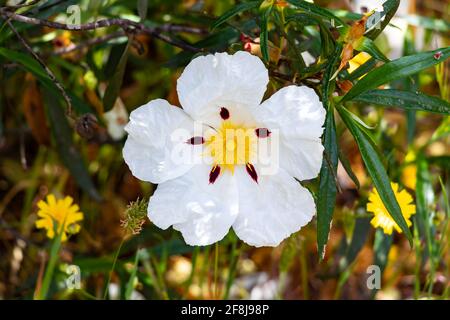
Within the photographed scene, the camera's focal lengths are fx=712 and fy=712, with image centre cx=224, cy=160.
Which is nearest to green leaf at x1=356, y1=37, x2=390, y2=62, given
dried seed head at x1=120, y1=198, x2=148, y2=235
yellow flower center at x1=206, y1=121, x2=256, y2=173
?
yellow flower center at x1=206, y1=121, x2=256, y2=173

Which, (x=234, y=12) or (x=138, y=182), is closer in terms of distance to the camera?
(x=234, y=12)

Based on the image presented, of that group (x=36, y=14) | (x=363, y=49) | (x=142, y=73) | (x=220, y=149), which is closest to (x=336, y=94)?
(x=363, y=49)

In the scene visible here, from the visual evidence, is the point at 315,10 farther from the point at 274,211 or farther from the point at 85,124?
the point at 85,124

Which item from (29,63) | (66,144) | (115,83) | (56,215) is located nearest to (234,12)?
(115,83)

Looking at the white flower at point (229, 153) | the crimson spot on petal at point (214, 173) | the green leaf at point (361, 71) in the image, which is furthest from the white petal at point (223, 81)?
the green leaf at point (361, 71)

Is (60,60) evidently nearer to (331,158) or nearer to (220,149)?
(220,149)

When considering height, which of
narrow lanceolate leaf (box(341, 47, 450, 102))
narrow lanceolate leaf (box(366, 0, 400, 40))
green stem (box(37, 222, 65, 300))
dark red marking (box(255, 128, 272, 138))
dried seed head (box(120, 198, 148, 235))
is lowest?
green stem (box(37, 222, 65, 300))

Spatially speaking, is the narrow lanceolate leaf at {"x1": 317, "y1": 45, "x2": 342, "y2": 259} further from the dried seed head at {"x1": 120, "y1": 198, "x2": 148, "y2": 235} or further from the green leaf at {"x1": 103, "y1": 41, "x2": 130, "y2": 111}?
the green leaf at {"x1": 103, "y1": 41, "x2": 130, "y2": 111}
